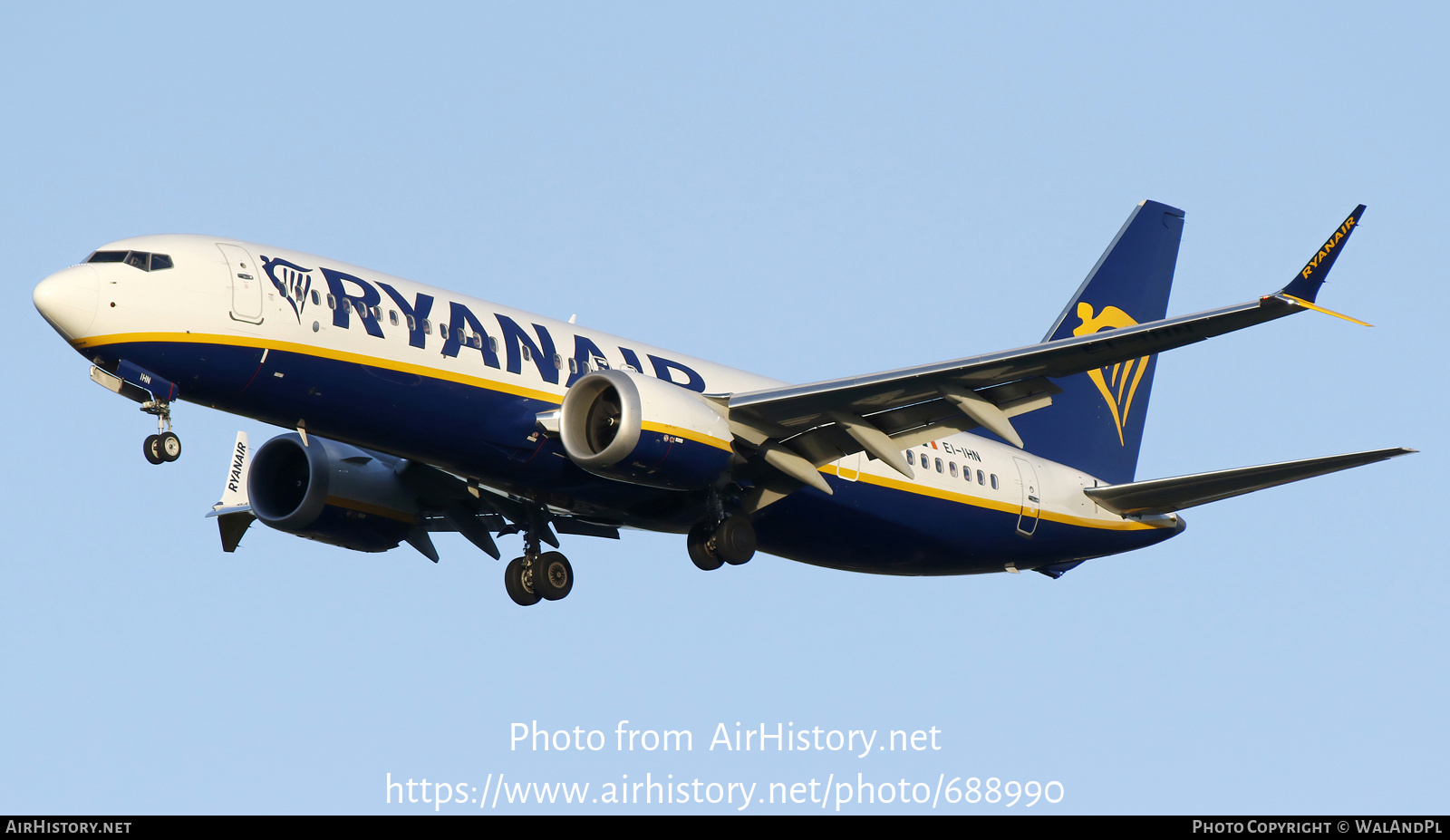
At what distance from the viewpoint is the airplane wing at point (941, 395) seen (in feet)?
74.7

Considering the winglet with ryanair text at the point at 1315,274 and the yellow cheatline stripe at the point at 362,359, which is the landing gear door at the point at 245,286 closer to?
the yellow cheatline stripe at the point at 362,359

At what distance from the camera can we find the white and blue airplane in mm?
24109

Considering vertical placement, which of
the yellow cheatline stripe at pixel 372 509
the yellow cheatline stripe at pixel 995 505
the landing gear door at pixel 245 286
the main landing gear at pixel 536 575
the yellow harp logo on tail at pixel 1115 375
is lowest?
the main landing gear at pixel 536 575

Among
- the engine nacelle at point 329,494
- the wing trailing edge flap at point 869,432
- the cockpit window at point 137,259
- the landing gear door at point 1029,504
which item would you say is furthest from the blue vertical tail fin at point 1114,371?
the cockpit window at point 137,259

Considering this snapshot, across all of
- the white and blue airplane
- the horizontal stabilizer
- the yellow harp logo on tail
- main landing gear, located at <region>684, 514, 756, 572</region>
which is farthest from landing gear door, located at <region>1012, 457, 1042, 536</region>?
main landing gear, located at <region>684, 514, 756, 572</region>

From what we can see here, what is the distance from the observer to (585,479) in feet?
90.0

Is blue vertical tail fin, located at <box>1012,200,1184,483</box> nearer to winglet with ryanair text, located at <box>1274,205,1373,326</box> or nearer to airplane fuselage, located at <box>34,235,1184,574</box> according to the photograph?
airplane fuselage, located at <box>34,235,1184,574</box>

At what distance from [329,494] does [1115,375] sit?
18267mm

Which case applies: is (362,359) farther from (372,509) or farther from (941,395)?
(941,395)

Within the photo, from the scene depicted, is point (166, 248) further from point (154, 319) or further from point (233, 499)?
point (233, 499)

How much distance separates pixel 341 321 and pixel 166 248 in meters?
2.83

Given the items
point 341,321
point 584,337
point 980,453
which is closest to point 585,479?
point 584,337

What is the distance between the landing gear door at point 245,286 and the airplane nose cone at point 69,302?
1.96 m
